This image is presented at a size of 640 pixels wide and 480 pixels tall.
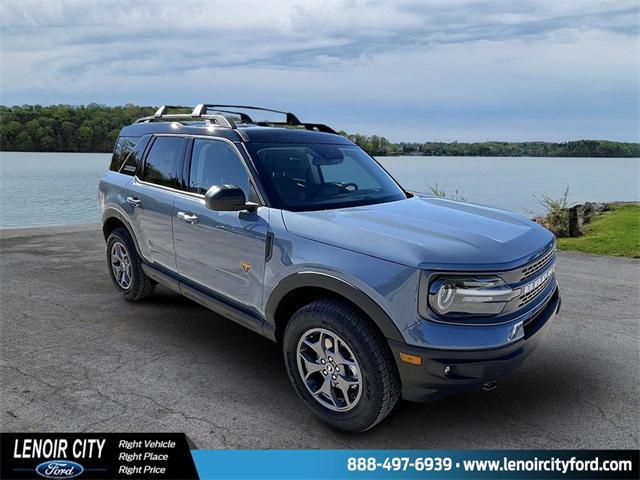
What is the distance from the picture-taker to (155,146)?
517 centimetres

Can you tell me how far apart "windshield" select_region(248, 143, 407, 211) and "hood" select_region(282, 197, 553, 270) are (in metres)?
0.21

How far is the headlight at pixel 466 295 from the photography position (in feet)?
9.01

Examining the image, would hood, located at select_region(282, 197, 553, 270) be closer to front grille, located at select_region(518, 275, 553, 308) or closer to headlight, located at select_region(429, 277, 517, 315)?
headlight, located at select_region(429, 277, 517, 315)

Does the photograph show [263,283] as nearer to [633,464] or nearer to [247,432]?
[247,432]

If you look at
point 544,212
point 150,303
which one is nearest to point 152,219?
point 150,303

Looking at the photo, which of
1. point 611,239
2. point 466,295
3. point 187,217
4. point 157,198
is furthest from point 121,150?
point 611,239

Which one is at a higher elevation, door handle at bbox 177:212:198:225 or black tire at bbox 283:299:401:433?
door handle at bbox 177:212:198:225

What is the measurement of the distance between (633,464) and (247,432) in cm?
229

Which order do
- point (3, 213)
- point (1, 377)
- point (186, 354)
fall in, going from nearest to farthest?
1. point (1, 377)
2. point (186, 354)
3. point (3, 213)

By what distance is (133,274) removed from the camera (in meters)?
5.57

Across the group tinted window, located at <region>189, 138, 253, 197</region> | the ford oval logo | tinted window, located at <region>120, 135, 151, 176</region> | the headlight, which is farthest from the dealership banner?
tinted window, located at <region>120, 135, 151, 176</region>

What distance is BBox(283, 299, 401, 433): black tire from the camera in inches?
113

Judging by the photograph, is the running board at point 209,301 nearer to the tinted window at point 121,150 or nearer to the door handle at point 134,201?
the door handle at point 134,201

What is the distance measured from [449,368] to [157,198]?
10.8 feet
